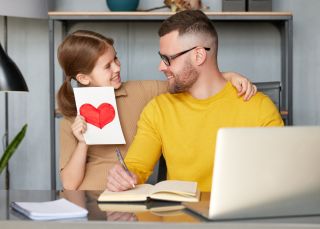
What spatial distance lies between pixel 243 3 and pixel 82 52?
137cm

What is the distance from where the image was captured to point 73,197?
1759 millimetres

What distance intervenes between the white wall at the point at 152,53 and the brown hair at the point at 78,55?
1473 mm

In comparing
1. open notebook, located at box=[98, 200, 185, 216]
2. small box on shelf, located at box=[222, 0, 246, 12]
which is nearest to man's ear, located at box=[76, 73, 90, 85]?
open notebook, located at box=[98, 200, 185, 216]

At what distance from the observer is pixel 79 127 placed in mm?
2426

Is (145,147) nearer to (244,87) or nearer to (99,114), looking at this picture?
(99,114)

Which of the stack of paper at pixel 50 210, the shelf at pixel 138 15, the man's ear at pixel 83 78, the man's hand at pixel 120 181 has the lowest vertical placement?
the stack of paper at pixel 50 210

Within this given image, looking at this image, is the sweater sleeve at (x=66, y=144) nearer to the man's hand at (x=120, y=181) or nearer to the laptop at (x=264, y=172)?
the man's hand at (x=120, y=181)

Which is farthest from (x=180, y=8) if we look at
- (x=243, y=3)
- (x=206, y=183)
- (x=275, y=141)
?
(x=275, y=141)

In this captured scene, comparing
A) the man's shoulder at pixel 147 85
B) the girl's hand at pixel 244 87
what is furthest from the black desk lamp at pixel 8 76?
the man's shoulder at pixel 147 85

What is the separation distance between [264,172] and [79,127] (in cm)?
116

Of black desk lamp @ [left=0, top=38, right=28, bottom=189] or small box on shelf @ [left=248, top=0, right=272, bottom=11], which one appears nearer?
black desk lamp @ [left=0, top=38, right=28, bottom=189]

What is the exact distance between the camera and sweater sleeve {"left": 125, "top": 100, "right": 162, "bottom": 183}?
2258 mm

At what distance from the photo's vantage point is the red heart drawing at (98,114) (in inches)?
96.3

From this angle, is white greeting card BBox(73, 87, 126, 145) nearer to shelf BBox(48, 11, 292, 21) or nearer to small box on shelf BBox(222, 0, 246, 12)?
shelf BBox(48, 11, 292, 21)
